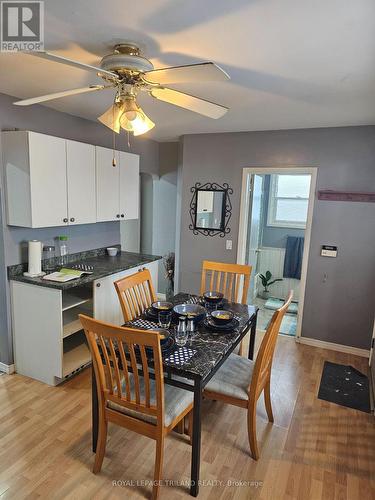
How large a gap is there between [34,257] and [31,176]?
0.69 meters

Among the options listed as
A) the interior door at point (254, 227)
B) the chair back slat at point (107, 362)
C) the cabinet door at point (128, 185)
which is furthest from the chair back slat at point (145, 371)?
the interior door at point (254, 227)

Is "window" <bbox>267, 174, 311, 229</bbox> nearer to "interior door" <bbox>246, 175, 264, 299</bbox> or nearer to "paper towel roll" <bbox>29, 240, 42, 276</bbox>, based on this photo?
"interior door" <bbox>246, 175, 264, 299</bbox>

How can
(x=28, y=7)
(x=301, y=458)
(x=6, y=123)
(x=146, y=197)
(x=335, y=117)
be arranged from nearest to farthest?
(x=28, y=7), (x=301, y=458), (x=6, y=123), (x=335, y=117), (x=146, y=197)

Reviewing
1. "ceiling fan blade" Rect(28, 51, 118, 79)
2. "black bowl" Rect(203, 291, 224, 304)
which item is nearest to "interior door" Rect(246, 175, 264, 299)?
"black bowl" Rect(203, 291, 224, 304)

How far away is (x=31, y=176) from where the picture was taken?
2.59 meters

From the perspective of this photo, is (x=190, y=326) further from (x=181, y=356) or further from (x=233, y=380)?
(x=233, y=380)

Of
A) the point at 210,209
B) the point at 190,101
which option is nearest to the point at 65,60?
the point at 190,101

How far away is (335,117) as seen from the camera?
2996mm

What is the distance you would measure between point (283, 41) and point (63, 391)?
289 centimetres

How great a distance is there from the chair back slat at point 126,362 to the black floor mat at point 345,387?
Answer: 1.75m

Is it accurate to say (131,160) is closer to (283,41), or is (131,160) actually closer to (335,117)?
(335,117)

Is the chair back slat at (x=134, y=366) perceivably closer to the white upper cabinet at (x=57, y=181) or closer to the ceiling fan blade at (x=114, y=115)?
the ceiling fan blade at (x=114, y=115)

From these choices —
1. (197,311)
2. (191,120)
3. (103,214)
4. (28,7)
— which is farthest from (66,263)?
(28,7)

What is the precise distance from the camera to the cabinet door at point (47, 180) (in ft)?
8.54
